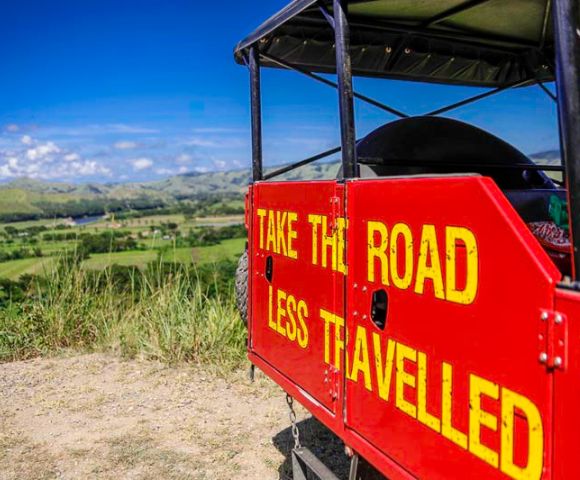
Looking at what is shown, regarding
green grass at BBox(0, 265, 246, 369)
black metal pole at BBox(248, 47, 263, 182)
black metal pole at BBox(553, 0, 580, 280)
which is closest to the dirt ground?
green grass at BBox(0, 265, 246, 369)

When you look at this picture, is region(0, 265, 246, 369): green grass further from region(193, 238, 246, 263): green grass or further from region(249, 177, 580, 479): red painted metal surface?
region(249, 177, 580, 479): red painted metal surface

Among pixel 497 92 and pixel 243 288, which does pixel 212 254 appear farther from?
pixel 497 92

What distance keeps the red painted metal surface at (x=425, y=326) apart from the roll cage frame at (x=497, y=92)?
14 centimetres

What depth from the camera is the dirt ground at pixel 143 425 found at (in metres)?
4.06

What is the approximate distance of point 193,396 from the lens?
17.6ft

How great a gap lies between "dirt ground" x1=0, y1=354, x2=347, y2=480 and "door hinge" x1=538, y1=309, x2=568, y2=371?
2.89 m

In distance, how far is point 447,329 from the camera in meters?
1.77

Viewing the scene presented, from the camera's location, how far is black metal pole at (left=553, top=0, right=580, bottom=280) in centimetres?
139

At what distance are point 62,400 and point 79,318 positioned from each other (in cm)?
177

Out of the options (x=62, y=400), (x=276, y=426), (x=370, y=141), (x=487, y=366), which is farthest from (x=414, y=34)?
(x=62, y=400)

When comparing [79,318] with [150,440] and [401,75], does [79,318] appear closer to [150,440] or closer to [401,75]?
[150,440]

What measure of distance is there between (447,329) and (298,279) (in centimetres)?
111

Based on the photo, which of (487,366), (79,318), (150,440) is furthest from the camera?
(79,318)

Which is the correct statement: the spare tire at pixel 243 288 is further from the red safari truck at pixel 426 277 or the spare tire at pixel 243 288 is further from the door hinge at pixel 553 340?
the door hinge at pixel 553 340
